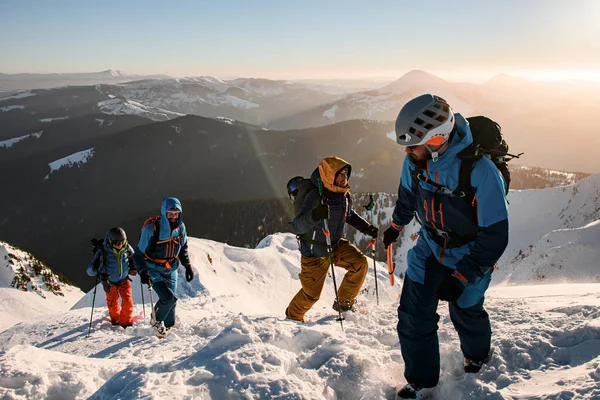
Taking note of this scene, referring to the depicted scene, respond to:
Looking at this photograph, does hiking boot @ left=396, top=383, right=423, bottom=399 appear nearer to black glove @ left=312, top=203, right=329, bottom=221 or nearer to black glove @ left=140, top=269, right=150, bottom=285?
black glove @ left=312, top=203, right=329, bottom=221

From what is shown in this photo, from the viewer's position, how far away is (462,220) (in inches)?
133

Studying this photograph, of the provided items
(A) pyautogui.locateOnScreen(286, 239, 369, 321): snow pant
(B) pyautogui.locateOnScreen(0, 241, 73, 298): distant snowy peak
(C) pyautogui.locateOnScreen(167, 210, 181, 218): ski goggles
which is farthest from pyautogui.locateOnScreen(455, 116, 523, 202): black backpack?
(B) pyautogui.locateOnScreen(0, 241, 73, 298): distant snowy peak

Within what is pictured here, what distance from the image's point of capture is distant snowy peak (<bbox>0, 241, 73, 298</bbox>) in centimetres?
2675

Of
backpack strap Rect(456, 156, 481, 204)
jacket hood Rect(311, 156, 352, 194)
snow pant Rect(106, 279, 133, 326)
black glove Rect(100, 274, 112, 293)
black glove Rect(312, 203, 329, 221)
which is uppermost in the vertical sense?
backpack strap Rect(456, 156, 481, 204)

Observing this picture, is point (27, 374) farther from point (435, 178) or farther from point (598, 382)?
point (598, 382)

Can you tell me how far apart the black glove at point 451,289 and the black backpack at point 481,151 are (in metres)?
0.81

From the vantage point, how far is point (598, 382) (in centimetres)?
276

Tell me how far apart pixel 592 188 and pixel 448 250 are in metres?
28.3

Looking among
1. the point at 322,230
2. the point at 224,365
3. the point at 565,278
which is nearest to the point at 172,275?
the point at 322,230

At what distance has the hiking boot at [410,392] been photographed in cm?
346

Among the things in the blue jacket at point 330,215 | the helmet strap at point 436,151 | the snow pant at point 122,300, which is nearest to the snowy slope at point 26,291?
the snow pant at point 122,300

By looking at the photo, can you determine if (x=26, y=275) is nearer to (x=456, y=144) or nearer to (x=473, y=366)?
(x=473, y=366)

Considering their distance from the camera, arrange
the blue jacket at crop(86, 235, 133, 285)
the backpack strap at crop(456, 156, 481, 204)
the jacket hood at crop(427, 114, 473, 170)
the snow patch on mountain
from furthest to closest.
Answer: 1. the blue jacket at crop(86, 235, 133, 285)
2. the snow patch on mountain
3. the jacket hood at crop(427, 114, 473, 170)
4. the backpack strap at crop(456, 156, 481, 204)

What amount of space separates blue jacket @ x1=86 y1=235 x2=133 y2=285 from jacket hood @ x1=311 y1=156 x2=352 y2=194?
6.31 m
